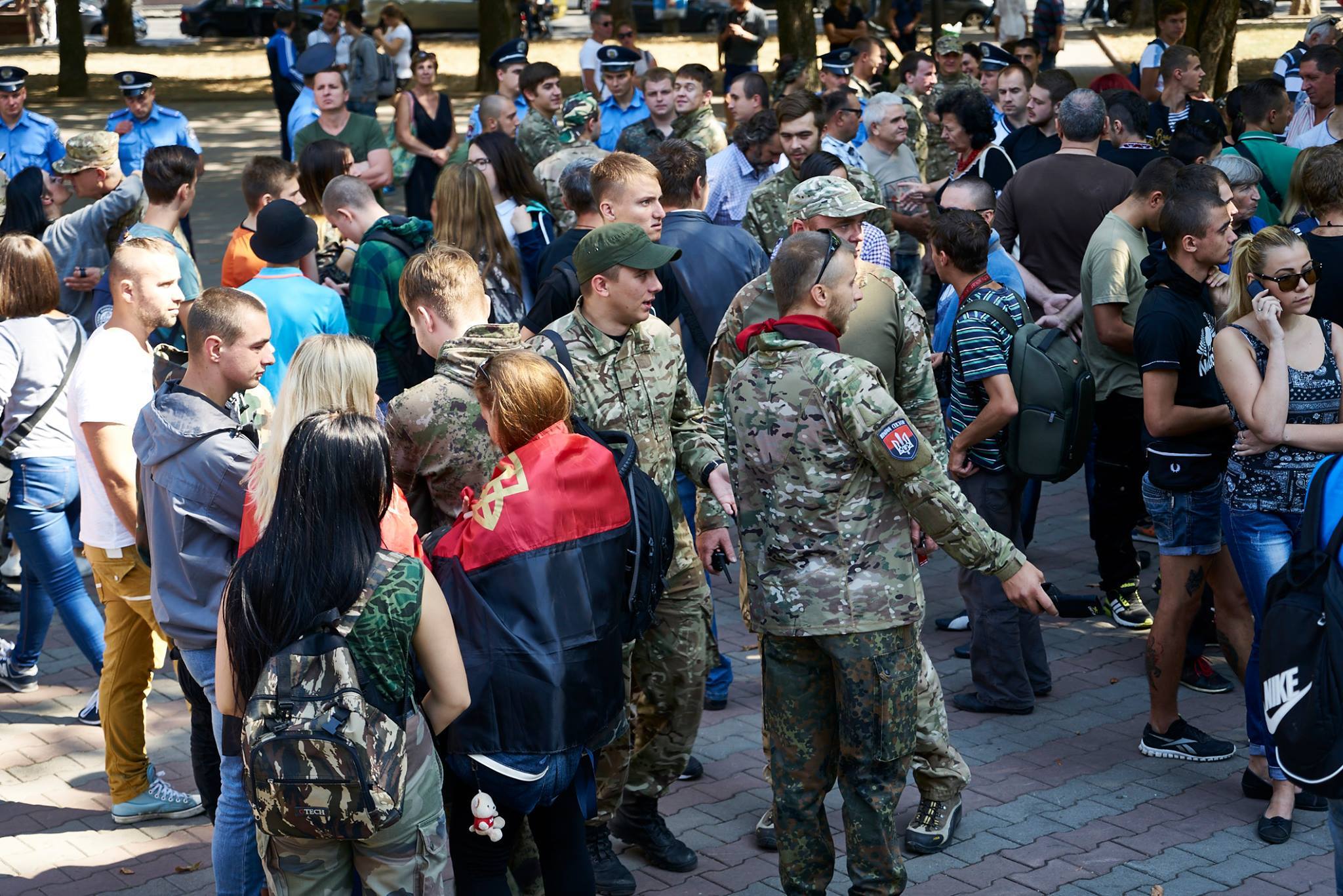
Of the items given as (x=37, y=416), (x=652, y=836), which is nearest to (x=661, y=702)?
(x=652, y=836)

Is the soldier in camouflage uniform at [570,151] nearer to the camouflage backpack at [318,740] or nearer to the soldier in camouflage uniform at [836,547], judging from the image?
the soldier in camouflage uniform at [836,547]

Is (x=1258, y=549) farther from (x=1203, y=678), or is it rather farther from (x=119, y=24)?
(x=119, y=24)

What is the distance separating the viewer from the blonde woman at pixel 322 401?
3566 millimetres

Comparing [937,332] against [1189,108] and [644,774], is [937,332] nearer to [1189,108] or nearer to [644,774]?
[644,774]

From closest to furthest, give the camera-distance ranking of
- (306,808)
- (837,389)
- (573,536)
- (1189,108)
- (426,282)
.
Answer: (306,808), (573,536), (837,389), (426,282), (1189,108)

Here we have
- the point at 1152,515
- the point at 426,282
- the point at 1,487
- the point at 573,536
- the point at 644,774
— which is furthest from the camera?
the point at 1,487

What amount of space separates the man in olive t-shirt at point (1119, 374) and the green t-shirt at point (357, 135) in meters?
6.09

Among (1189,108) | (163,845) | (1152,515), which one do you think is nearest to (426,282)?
(163,845)

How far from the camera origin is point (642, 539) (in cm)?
379

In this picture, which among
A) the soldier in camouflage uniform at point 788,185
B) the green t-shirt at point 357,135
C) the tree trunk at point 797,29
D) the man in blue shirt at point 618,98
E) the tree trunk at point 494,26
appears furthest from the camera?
the tree trunk at point 494,26

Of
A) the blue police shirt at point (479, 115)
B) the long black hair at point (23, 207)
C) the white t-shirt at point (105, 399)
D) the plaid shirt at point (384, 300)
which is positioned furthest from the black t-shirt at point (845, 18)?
the white t-shirt at point (105, 399)

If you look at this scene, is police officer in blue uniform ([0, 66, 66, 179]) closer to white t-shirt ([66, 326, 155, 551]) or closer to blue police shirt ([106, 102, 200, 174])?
blue police shirt ([106, 102, 200, 174])

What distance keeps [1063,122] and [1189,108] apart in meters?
2.63

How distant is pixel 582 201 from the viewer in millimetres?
6199
